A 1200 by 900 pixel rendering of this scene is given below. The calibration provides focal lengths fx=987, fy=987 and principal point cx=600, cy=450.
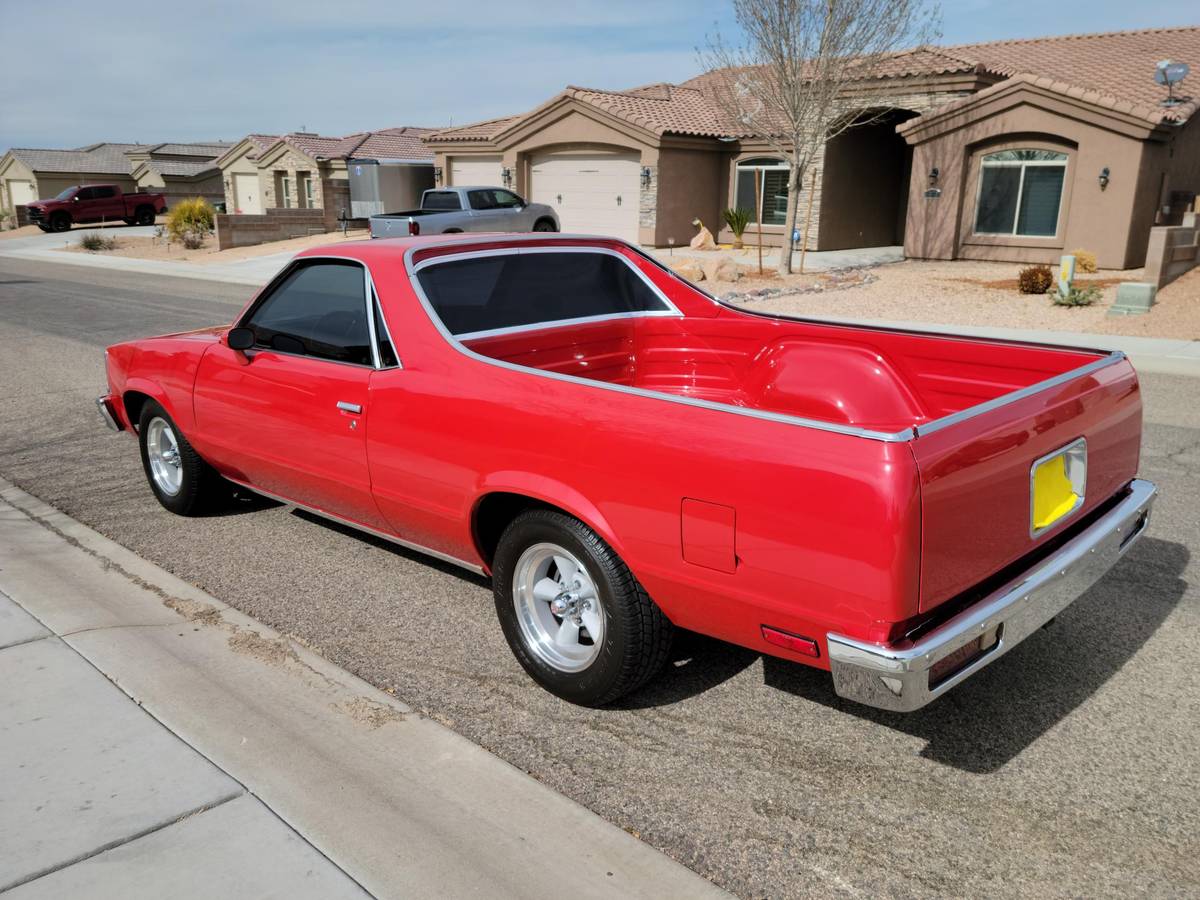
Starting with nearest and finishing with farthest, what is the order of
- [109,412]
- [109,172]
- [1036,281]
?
[109,412] → [1036,281] → [109,172]

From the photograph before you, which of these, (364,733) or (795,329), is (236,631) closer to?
(364,733)

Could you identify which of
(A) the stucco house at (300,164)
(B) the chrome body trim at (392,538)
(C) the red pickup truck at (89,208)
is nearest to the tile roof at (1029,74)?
(A) the stucco house at (300,164)

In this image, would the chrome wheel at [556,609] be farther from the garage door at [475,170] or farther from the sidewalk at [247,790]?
the garage door at [475,170]

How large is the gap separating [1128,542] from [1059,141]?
20.3 metres

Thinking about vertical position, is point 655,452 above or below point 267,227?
above

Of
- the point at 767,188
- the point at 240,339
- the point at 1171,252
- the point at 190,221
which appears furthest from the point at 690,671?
the point at 190,221

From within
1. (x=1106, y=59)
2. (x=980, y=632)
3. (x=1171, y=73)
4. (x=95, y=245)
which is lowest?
(x=95, y=245)

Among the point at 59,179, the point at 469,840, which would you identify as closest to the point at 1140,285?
the point at 469,840

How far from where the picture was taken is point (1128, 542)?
12.4 ft

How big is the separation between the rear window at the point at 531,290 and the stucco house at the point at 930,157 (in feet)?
61.0

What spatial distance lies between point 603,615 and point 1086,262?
63.5ft

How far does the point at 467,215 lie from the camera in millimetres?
Answer: 23703

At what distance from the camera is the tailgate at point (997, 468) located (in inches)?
109

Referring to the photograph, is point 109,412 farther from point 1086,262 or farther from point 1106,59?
point 1106,59
